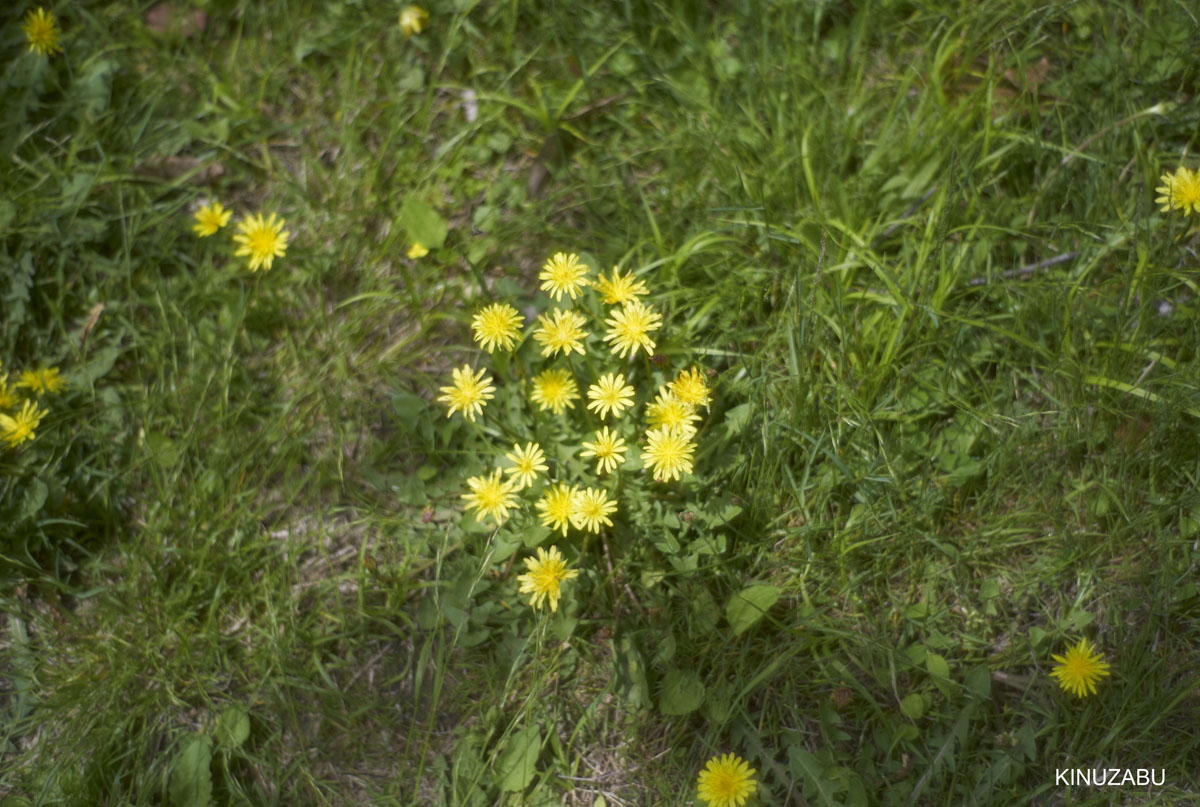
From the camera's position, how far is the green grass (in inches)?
79.0

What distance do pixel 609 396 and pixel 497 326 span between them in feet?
0.98

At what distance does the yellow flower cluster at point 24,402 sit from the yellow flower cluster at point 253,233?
582 millimetres

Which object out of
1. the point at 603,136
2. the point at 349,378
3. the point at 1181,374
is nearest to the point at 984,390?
the point at 1181,374

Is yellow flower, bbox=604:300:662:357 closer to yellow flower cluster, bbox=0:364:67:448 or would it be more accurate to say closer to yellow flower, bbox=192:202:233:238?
yellow flower, bbox=192:202:233:238

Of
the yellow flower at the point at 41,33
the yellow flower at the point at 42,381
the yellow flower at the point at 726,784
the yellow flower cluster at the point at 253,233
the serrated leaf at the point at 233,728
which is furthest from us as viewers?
the yellow flower at the point at 41,33

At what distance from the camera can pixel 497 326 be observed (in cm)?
196

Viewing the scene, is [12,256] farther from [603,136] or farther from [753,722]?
[753,722]

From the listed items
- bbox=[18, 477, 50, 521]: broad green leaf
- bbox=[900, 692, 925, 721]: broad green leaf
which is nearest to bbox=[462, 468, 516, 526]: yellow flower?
bbox=[900, 692, 925, 721]: broad green leaf

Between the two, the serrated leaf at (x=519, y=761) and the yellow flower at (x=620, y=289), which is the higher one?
the yellow flower at (x=620, y=289)

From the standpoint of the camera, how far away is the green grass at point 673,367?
2.01 metres

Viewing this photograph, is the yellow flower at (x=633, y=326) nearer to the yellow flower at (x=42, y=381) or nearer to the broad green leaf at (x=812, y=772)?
the broad green leaf at (x=812, y=772)

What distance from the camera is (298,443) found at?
7.93 ft

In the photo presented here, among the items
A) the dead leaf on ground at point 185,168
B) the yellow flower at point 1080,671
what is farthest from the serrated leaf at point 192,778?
the yellow flower at point 1080,671

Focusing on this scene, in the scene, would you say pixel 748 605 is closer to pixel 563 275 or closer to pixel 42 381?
pixel 563 275
